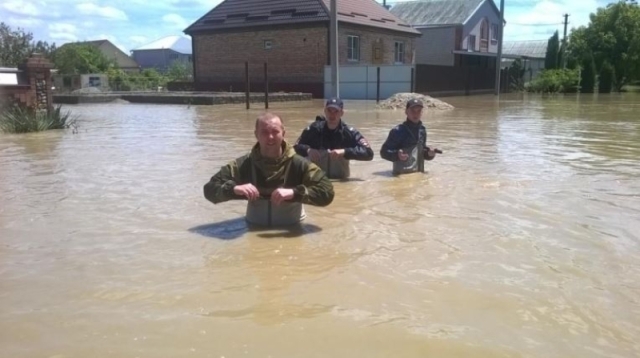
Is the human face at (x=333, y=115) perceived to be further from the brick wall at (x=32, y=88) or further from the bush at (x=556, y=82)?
the bush at (x=556, y=82)

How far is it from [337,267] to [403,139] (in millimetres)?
3989

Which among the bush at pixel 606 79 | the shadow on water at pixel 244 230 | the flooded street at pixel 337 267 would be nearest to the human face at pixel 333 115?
the flooded street at pixel 337 267

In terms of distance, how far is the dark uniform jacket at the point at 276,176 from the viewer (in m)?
5.23

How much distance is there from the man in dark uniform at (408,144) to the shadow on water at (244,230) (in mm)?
2791

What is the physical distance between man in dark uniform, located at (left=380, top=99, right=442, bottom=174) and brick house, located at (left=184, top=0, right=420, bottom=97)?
2657cm

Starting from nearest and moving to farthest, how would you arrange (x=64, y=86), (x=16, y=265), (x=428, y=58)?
(x=16, y=265)
(x=64, y=86)
(x=428, y=58)

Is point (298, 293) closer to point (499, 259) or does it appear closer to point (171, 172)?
point (499, 259)

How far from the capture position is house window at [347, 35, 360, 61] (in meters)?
36.1

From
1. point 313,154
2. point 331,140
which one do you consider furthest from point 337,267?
point 331,140

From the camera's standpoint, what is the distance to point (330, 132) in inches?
303

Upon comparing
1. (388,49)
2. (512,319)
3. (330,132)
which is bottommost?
(512,319)

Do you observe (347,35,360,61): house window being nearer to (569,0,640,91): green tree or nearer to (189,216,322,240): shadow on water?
(569,0,640,91): green tree

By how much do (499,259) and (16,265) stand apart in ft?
11.7

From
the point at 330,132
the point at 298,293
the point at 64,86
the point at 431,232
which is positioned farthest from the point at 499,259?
the point at 64,86
